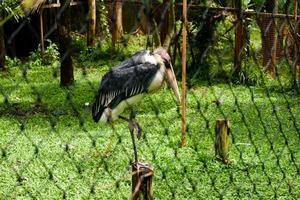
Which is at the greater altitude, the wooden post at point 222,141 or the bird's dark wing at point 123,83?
the bird's dark wing at point 123,83

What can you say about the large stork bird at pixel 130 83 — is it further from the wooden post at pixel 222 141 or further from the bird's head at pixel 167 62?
the wooden post at pixel 222 141

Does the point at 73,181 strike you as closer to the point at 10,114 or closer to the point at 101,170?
the point at 101,170

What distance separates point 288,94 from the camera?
6.05 meters

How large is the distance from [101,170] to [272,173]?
1024 millimetres

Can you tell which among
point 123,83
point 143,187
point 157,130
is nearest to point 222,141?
point 157,130

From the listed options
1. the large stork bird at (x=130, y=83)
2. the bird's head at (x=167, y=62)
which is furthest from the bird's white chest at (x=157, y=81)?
the bird's head at (x=167, y=62)

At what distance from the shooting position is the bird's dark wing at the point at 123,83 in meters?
2.92

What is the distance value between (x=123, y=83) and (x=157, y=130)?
66.7 inches

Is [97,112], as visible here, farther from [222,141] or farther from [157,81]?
[222,141]

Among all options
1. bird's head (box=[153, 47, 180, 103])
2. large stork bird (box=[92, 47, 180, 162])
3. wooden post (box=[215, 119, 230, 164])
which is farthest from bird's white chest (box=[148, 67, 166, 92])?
wooden post (box=[215, 119, 230, 164])

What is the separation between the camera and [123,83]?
296 centimetres

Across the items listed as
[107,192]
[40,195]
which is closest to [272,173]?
[107,192]

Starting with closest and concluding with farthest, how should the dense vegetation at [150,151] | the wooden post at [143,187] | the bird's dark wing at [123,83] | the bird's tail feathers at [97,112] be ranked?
the wooden post at [143,187] → the bird's dark wing at [123,83] → the bird's tail feathers at [97,112] → the dense vegetation at [150,151]

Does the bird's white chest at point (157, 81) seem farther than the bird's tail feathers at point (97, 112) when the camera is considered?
No
